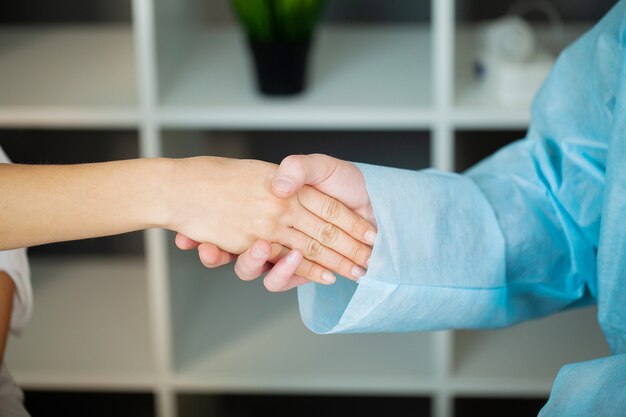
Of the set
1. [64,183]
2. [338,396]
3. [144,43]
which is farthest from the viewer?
[338,396]

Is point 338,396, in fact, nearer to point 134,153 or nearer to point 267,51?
point 134,153

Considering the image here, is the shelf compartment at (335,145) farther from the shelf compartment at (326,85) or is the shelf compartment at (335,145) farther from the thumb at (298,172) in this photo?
the thumb at (298,172)

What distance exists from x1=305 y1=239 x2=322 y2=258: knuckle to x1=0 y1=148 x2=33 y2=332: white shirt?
388 mm

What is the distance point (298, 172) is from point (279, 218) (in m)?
0.08

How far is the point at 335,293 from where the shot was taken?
1.21m

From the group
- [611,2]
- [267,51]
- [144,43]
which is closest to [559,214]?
[267,51]

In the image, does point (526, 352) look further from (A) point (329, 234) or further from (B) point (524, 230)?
(A) point (329, 234)

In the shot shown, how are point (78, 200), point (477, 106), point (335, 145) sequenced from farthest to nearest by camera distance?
1. point (335, 145)
2. point (477, 106)
3. point (78, 200)

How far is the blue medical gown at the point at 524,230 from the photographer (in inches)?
42.0

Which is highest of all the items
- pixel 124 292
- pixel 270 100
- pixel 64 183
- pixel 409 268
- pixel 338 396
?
pixel 270 100

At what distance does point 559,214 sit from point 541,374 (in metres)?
0.56

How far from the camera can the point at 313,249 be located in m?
1.16

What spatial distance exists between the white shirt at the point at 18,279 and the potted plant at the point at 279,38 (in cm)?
49

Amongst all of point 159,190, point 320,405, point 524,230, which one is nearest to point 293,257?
point 159,190
